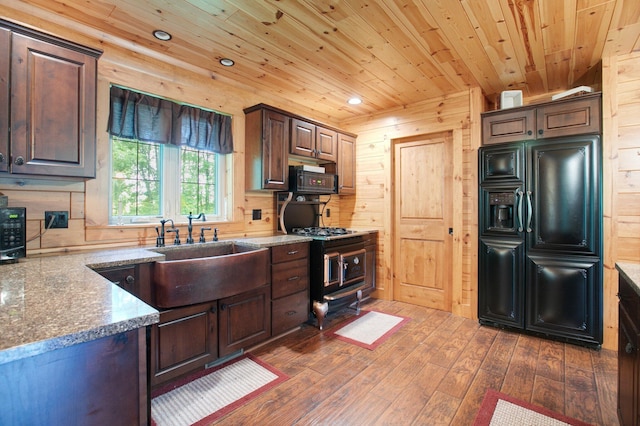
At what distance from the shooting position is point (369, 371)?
232 centimetres

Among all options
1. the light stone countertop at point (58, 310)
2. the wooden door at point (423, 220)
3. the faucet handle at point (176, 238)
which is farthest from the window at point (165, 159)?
the wooden door at point (423, 220)

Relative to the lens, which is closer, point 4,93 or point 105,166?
point 4,93

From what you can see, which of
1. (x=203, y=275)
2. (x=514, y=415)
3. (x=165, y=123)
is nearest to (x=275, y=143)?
(x=165, y=123)

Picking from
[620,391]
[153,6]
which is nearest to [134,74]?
[153,6]

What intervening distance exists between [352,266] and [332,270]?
386 millimetres

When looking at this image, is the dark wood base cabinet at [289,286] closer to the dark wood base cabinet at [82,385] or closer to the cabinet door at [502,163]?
the dark wood base cabinet at [82,385]

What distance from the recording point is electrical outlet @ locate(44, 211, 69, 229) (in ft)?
6.97

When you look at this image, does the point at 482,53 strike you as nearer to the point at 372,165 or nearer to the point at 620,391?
the point at 372,165

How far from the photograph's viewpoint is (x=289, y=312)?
2898 millimetres

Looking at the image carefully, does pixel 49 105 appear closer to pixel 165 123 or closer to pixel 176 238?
pixel 165 123

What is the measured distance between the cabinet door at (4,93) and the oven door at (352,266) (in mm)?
2678

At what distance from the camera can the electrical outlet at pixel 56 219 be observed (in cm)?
212

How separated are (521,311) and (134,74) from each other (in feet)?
13.4

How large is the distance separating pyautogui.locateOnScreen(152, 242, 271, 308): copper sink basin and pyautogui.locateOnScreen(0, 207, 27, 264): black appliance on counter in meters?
0.71
